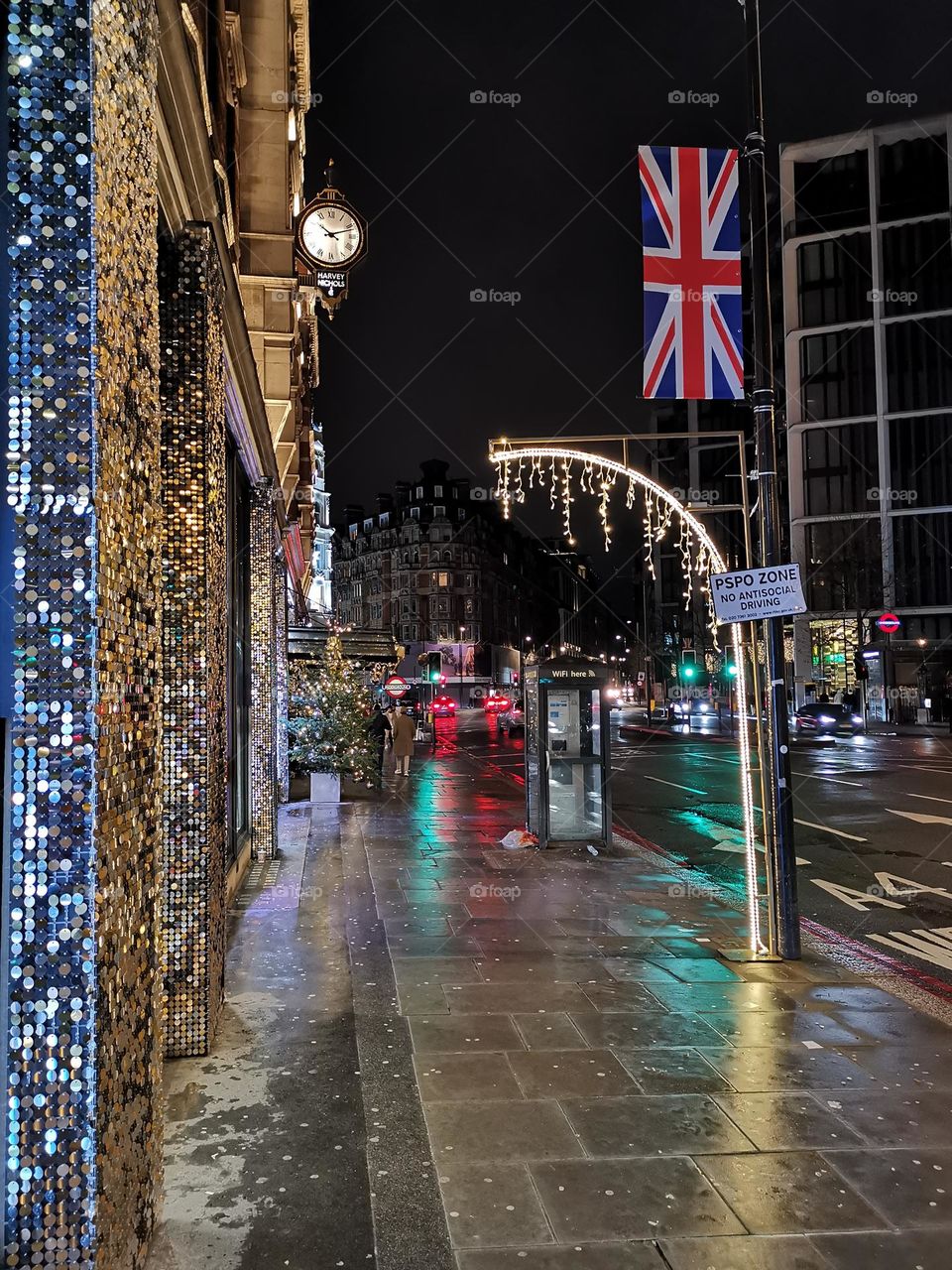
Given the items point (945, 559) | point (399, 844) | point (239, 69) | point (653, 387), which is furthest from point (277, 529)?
point (945, 559)

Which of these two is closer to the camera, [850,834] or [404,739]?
[850,834]

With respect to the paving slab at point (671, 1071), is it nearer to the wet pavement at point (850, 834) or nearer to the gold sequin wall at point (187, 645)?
the gold sequin wall at point (187, 645)

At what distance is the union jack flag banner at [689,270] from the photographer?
7.97m

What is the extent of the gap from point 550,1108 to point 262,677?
319 inches

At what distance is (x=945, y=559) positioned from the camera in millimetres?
59656

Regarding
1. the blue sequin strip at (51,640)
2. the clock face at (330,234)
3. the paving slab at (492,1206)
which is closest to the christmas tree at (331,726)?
the clock face at (330,234)

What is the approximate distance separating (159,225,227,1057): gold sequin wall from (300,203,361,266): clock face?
842cm

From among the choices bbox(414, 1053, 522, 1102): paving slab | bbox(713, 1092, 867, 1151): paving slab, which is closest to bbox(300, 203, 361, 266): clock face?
bbox(414, 1053, 522, 1102): paving slab

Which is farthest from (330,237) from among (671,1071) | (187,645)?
(671,1071)

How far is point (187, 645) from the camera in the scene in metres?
5.70

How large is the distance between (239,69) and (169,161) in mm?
7730

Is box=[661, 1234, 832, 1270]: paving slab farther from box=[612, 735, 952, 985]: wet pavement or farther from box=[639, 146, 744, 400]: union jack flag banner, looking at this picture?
box=[639, 146, 744, 400]: union jack flag banner

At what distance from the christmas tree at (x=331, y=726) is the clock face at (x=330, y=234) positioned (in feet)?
26.5

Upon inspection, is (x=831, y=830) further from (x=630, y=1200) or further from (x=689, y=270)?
(x=630, y=1200)
